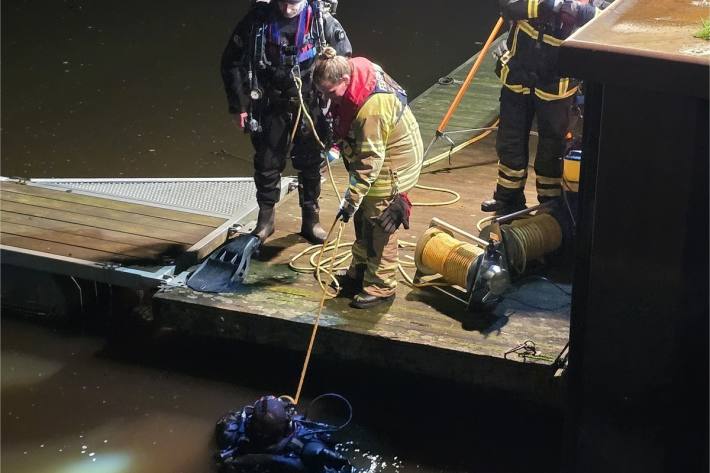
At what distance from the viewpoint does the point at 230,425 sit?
4.93m

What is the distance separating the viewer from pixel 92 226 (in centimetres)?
635

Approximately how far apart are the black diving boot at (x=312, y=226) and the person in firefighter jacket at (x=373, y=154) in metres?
0.63

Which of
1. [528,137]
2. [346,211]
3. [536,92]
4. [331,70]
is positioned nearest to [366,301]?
[346,211]

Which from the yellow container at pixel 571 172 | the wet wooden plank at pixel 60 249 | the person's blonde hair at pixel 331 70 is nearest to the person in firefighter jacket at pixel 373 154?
the person's blonde hair at pixel 331 70

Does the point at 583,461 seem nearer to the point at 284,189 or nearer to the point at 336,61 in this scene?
the point at 336,61

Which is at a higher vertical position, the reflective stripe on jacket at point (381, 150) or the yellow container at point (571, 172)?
the reflective stripe on jacket at point (381, 150)

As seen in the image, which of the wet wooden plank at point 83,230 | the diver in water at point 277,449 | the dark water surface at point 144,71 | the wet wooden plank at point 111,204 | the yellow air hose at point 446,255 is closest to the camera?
the diver in water at point 277,449

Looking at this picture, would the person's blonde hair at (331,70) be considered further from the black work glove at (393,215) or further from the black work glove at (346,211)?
the black work glove at (393,215)

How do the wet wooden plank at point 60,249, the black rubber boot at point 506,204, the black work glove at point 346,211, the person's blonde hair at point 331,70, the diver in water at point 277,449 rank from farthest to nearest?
the black rubber boot at point 506,204, the wet wooden plank at point 60,249, the black work glove at point 346,211, the person's blonde hair at point 331,70, the diver in water at point 277,449

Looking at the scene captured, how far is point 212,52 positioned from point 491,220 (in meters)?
7.28

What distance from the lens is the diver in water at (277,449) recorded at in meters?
4.63

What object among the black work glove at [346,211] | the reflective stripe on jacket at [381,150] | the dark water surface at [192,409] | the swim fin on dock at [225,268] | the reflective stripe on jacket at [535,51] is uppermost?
the reflective stripe on jacket at [535,51]

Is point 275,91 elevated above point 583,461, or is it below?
above

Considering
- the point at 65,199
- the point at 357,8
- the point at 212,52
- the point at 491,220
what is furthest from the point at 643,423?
the point at 357,8
